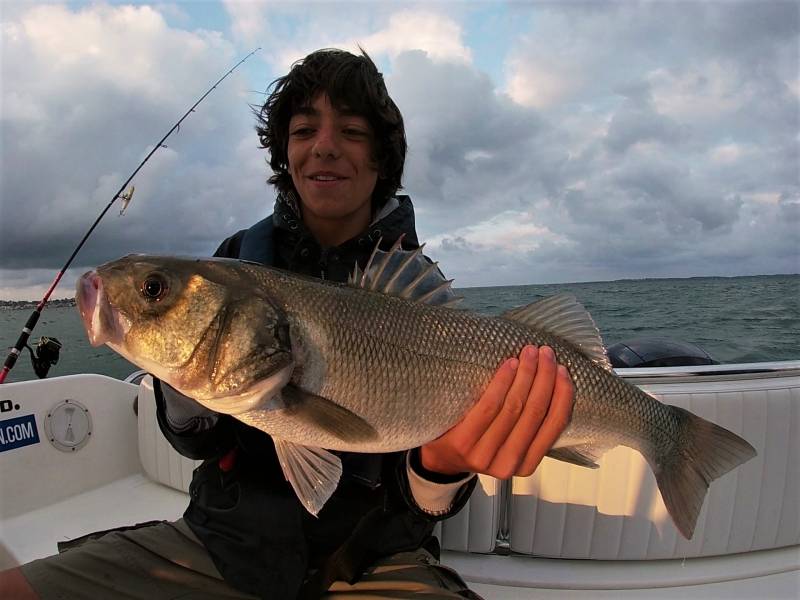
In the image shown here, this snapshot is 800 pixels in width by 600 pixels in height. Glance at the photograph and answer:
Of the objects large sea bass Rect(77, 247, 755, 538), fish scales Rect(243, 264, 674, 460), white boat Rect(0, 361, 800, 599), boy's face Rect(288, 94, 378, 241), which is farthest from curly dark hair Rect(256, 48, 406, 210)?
white boat Rect(0, 361, 800, 599)

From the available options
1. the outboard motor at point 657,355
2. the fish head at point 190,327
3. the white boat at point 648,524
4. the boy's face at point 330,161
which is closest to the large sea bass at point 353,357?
the fish head at point 190,327

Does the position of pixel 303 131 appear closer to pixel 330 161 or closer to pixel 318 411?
pixel 330 161

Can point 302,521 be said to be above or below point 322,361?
below

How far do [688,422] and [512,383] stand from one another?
97 cm

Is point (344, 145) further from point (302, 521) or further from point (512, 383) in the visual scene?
point (302, 521)

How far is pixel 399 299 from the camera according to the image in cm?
218

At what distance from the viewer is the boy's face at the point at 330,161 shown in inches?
114

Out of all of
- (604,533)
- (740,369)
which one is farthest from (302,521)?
(740,369)

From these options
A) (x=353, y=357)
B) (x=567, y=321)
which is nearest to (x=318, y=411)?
(x=353, y=357)

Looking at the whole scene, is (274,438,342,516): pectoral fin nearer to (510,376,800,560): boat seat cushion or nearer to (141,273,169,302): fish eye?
(141,273,169,302): fish eye

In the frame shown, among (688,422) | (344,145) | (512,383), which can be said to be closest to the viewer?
(512,383)

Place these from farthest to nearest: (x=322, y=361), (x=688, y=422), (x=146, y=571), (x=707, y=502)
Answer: (x=707, y=502) < (x=146, y=571) < (x=688, y=422) < (x=322, y=361)

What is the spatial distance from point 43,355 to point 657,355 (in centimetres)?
525

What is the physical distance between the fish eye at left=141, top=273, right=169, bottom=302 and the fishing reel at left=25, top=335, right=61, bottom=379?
360 cm
